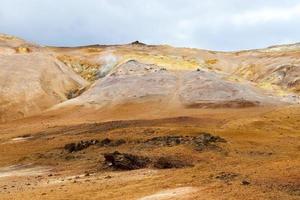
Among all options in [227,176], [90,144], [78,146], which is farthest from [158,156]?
[90,144]

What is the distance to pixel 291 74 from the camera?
277 ft

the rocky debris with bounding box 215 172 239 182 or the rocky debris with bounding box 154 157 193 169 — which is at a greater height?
the rocky debris with bounding box 215 172 239 182

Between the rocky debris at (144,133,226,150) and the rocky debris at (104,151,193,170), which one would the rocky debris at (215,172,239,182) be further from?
the rocky debris at (144,133,226,150)

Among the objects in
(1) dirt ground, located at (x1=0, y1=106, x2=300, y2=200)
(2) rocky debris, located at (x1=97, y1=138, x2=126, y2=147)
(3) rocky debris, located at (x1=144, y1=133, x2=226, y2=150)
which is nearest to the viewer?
(1) dirt ground, located at (x1=0, y1=106, x2=300, y2=200)

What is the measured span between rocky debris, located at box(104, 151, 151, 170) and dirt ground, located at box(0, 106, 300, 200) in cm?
46

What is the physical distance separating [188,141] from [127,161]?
268 inches

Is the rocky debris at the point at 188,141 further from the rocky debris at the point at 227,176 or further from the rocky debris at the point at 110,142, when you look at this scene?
the rocky debris at the point at 227,176

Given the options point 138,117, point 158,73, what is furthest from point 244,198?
point 158,73

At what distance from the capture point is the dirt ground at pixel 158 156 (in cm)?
2523

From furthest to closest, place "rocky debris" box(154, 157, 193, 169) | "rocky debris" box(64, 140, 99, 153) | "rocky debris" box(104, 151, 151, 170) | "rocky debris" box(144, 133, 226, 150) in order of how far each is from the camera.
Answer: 1. "rocky debris" box(64, 140, 99, 153)
2. "rocky debris" box(144, 133, 226, 150)
3. "rocky debris" box(104, 151, 151, 170)
4. "rocky debris" box(154, 157, 193, 169)

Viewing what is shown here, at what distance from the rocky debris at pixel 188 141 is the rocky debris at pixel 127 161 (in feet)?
16.2

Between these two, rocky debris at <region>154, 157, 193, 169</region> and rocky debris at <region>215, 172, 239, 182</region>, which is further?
rocky debris at <region>154, 157, 193, 169</region>

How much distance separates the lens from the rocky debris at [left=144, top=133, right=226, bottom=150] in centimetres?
3869

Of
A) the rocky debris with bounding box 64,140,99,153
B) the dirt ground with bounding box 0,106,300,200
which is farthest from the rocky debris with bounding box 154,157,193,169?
the rocky debris with bounding box 64,140,99,153
